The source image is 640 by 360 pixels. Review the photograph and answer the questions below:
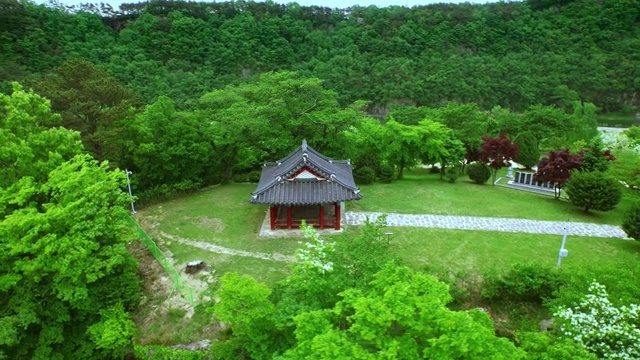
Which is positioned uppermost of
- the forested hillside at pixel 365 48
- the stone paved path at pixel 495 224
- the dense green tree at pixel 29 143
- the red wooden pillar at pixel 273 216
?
the forested hillside at pixel 365 48

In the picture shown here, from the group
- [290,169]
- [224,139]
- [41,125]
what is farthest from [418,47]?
[41,125]

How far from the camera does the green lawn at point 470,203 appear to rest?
2031cm

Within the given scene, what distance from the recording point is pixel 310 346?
6.96m

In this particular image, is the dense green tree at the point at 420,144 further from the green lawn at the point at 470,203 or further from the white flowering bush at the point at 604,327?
the white flowering bush at the point at 604,327

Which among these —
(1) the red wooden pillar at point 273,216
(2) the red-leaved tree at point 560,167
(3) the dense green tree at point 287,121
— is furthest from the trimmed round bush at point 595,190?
(1) the red wooden pillar at point 273,216

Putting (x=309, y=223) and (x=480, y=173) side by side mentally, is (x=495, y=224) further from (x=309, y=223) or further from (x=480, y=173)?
(x=309, y=223)

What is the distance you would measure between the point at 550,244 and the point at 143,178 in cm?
2154

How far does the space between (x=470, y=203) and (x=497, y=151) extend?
523 centimetres

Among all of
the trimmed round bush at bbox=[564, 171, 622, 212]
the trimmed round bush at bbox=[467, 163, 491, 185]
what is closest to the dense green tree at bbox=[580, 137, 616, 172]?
the trimmed round bush at bbox=[564, 171, 622, 212]

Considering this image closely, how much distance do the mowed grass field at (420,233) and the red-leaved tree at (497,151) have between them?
202cm

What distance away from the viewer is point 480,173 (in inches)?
1040

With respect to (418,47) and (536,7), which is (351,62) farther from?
(536,7)

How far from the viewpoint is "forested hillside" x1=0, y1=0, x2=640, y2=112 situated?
53.3 m

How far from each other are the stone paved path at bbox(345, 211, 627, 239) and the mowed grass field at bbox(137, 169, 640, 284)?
1.98 feet
